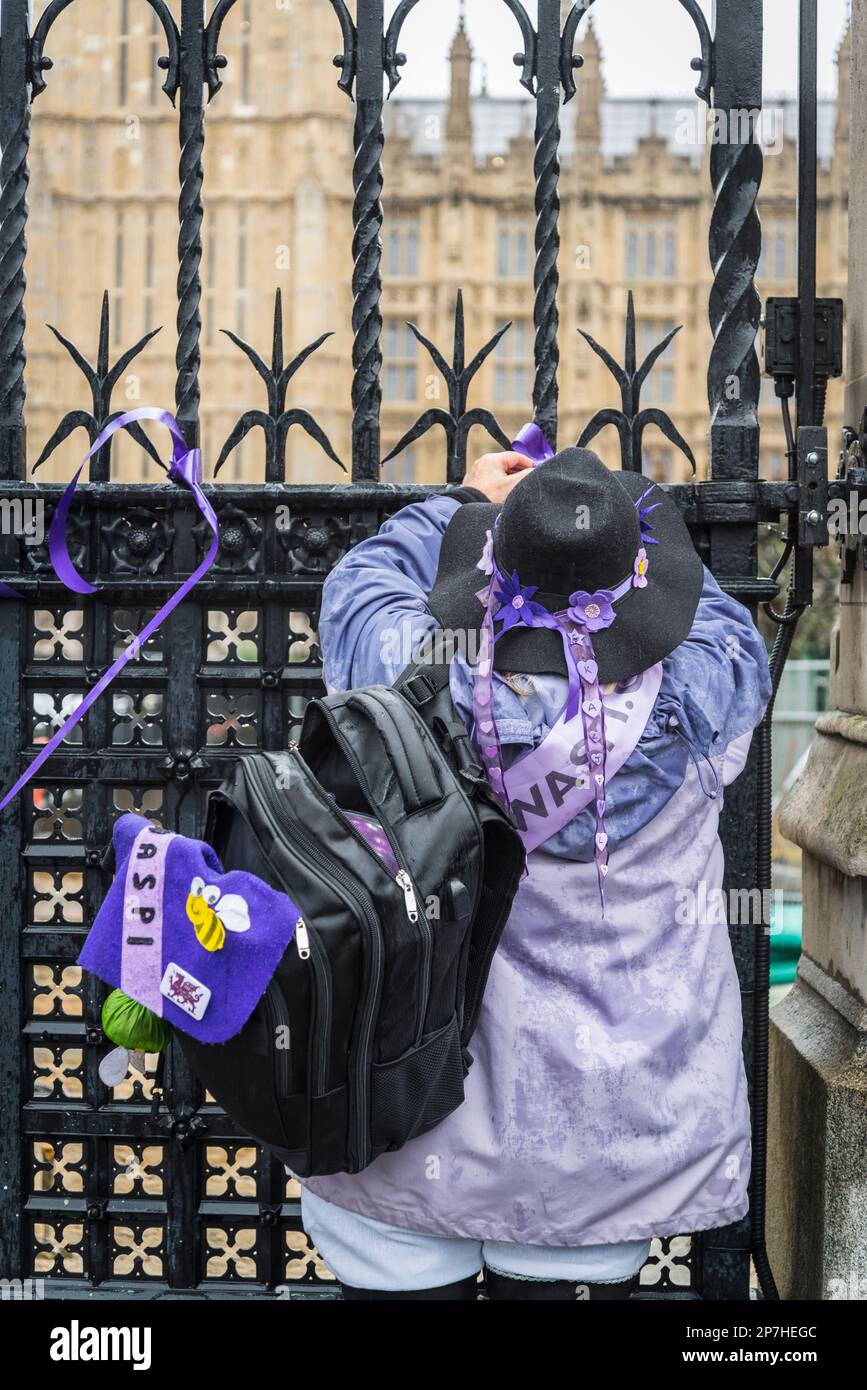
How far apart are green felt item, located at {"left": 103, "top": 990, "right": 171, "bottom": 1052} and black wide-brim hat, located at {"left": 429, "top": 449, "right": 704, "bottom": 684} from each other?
2.73 feet

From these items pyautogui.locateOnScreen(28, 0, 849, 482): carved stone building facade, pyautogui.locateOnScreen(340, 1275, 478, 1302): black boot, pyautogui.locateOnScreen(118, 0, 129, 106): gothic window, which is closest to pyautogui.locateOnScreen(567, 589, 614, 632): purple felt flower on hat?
pyautogui.locateOnScreen(340, 1275, 478, 1302): black boot

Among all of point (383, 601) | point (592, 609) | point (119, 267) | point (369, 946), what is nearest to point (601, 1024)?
point (369, 946)

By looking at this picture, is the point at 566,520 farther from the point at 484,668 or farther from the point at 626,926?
the point at 626,926

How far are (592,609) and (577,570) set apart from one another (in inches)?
2.9

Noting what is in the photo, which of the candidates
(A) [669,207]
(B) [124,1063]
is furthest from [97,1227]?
(A) [669,207]

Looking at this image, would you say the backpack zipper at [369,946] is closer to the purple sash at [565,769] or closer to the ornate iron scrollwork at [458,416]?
the purple sash at [565,769]

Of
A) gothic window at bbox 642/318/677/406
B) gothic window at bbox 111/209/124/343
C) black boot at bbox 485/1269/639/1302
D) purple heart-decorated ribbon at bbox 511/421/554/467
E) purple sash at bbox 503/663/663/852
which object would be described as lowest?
black boot at bbox 485/1269/639/1302

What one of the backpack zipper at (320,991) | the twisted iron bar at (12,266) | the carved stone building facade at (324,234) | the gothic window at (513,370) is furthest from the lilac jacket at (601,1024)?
the gothic window at (513,370)

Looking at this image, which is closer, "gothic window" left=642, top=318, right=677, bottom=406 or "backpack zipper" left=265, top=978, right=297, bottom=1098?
"backpack zipper" left=265, top=978, right=297, bottom=1098

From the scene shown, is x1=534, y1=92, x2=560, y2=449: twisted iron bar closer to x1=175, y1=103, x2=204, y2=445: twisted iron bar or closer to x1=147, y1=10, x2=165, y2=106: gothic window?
x1=175, y1=103, x2=204, y2=445: twisted iron bar

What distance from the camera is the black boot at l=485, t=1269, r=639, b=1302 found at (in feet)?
8.32

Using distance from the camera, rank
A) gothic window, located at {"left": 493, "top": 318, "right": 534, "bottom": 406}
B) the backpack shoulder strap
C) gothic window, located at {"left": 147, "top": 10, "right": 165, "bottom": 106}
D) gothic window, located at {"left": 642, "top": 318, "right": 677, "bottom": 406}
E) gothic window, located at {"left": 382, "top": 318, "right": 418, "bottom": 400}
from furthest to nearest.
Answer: gothic window, located at {"left": 642, "top": 318, "right": 677, "bottom": 406}, gothic window, located at {"left": 382, "top": 318, "right": 418, "bottom": 400}, gothic window, located at {"left": 493, "top": 318, "right": 534, "bottom": 406}, gothic window, located at {"left": 147, "top": 10, "right": 165, "bottom": 106}, the backpack shoulder strap

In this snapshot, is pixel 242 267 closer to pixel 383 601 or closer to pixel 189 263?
pixel 189 263

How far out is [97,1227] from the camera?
3.47 metres
